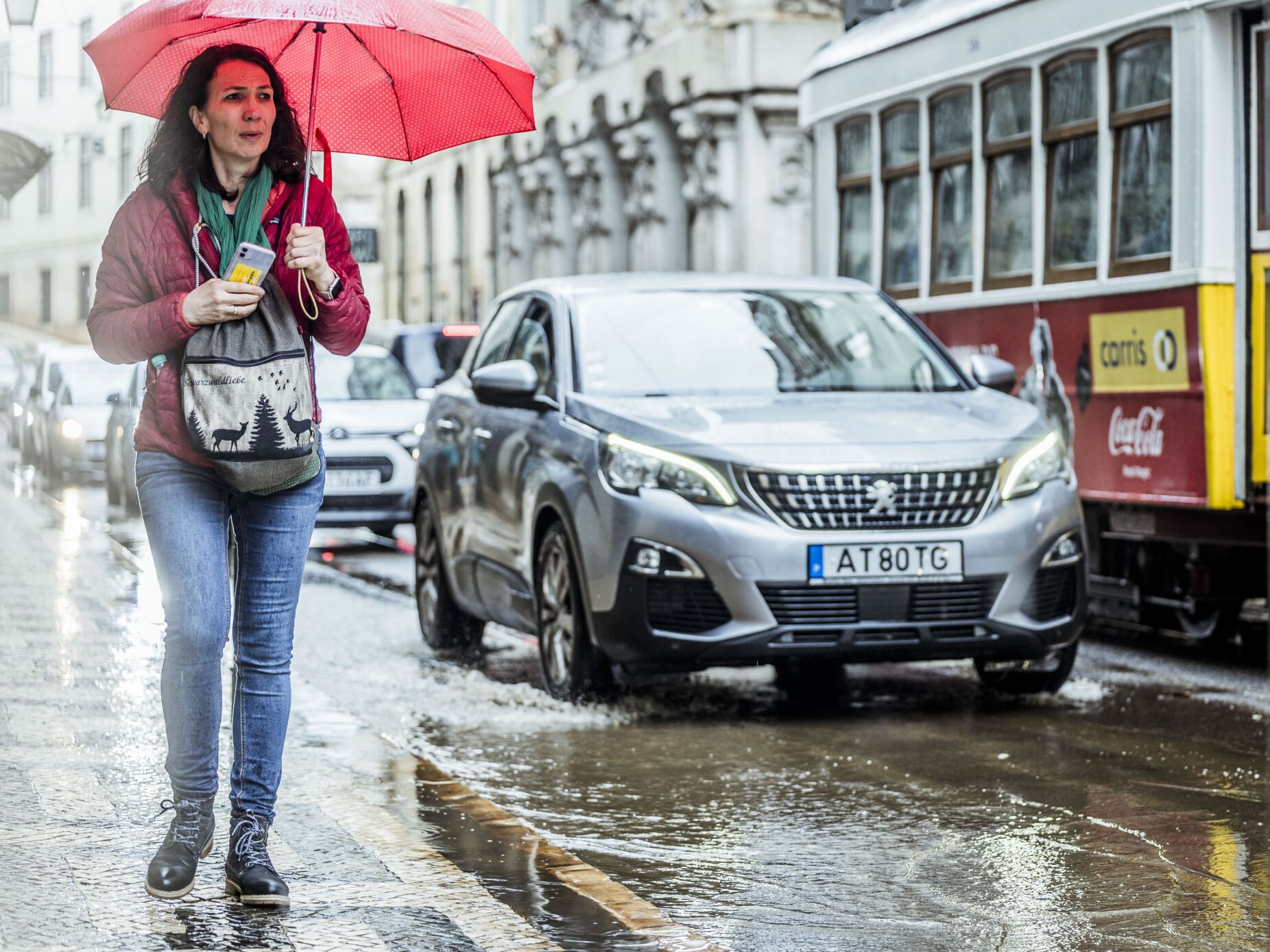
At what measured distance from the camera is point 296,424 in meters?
5.10

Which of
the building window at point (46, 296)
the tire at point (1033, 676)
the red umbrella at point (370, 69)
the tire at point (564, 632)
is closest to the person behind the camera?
the red umbrella at point (370, 69)

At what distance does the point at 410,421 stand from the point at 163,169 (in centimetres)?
1183

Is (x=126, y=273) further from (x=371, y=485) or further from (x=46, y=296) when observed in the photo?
(x=46, y=296)

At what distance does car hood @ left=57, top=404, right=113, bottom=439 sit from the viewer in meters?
26.3

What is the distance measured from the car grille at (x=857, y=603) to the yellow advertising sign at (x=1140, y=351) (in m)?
2.63

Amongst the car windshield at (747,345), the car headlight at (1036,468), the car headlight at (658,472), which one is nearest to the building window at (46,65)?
the car windshield at (747,345)

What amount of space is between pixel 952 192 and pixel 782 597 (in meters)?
5.14

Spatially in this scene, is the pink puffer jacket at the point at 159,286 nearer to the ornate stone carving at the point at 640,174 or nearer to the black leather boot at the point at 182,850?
the black leather boot at the point at 182,850

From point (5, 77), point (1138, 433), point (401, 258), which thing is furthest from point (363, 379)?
point (401, 258)

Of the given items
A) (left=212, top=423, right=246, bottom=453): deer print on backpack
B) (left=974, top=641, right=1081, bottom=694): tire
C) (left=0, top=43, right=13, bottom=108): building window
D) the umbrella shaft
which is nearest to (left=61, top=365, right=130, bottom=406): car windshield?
(left=0, top=43, right=13, bottom=108): building window

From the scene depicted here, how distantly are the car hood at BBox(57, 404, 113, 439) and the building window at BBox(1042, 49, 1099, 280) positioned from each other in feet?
54.8

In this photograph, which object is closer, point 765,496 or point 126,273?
point 126,273

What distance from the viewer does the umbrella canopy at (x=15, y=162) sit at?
10.6 meters

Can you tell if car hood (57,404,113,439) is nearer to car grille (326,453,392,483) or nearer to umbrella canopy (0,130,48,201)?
car grille (326,453,392,483)
